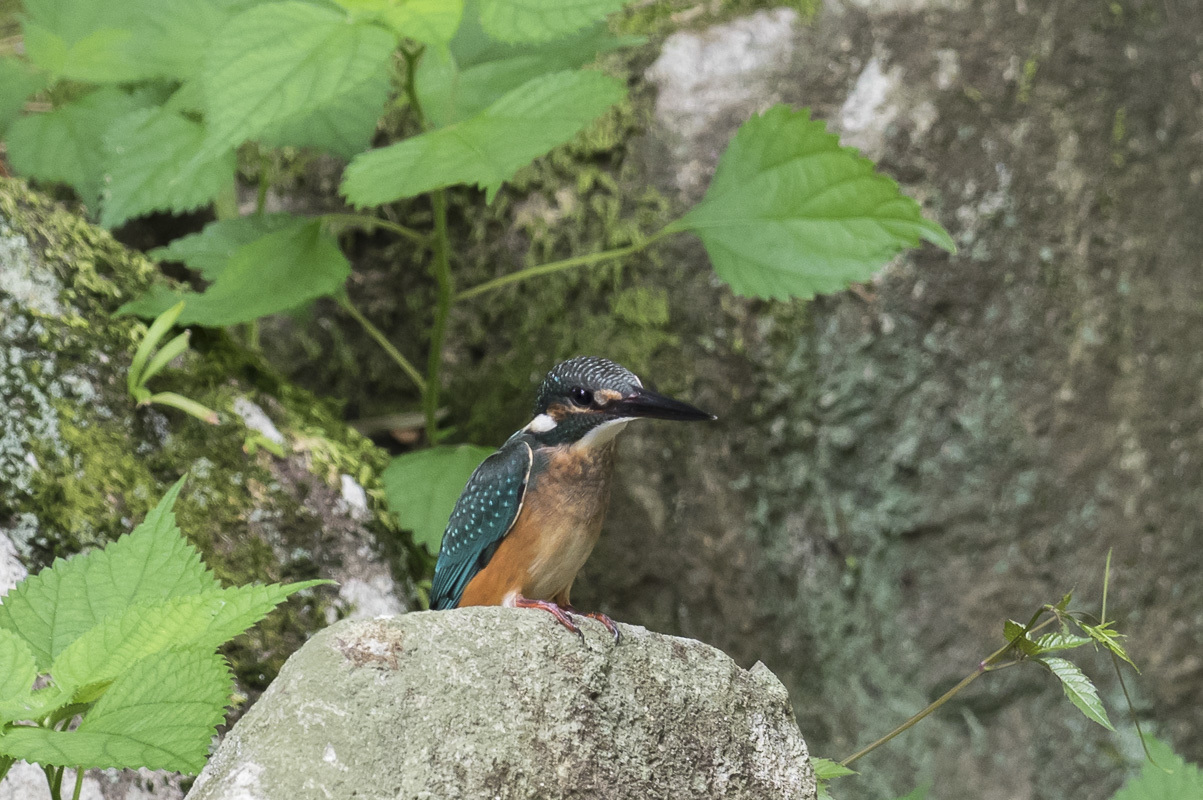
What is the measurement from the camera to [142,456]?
2924 millimetres

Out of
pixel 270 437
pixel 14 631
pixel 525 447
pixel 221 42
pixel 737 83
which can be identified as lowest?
pixel 270 437

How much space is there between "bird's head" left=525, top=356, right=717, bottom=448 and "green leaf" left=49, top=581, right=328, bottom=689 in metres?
0.88

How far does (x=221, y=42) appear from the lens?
2576 mm

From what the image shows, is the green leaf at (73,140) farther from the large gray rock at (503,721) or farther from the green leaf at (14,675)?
the large gray rock at (503,721)

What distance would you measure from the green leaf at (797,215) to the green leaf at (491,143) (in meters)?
0.50

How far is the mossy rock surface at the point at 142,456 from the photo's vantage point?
2.73m

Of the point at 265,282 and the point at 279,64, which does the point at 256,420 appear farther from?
the point at 279,64

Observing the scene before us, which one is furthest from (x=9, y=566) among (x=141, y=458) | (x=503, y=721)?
(x=503, y=721)

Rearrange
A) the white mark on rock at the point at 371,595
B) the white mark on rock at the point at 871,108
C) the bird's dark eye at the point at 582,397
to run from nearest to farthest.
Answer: the bird's dark eye at the point at 582,397 → the white mark on rock at the point at 371,595 → the white mark on rock at the point at 871,108

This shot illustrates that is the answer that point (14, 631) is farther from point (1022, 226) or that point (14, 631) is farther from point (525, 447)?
point (1022, 226)

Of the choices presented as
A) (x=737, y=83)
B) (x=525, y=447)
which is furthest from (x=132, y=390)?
(x=737, y=83)

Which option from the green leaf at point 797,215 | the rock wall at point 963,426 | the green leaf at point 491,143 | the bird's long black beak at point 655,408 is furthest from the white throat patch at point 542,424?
the rock wall at point 963,426

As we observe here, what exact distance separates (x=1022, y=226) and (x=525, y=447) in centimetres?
188

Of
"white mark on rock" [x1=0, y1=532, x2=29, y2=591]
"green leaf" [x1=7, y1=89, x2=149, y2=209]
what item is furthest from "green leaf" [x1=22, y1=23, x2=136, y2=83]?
"white mark on rock" [x1=0, y1=532, x2=29, y2=591]
